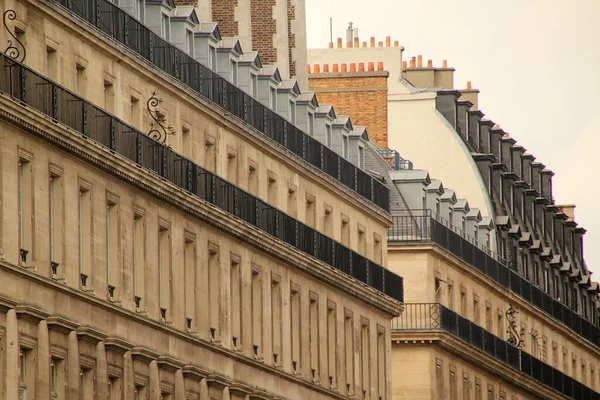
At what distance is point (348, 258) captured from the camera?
239ft

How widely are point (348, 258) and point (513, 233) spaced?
28.1 m

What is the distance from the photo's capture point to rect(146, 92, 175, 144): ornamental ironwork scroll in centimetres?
5806

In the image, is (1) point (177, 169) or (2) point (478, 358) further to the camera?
(2) point (478, 358)

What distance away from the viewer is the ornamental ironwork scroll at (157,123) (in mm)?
58062

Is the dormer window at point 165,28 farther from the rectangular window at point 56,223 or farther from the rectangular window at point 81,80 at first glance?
the rectangular window at point 56,223

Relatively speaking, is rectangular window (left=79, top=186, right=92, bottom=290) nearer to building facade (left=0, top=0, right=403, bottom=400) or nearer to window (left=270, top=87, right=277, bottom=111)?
building facade (left=0, top=0, right=403, bottom=400)

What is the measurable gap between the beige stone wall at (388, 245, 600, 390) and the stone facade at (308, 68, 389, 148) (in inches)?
260

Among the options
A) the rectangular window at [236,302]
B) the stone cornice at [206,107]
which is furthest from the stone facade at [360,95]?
the rectangular window at [236,302]

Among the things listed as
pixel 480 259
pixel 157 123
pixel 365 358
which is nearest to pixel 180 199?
pixel 157 123

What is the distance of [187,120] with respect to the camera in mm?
60812

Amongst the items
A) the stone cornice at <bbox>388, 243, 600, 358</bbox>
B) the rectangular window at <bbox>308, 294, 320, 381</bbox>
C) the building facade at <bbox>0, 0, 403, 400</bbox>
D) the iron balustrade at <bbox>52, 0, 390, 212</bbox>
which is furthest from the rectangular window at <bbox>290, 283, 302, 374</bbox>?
the stone cornice at <bbox>388, 243, 600, 358</bbox>

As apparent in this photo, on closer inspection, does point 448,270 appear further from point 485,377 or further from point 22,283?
point 22,283

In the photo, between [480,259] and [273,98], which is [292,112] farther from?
[480,259]

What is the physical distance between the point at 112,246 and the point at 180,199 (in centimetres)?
430
